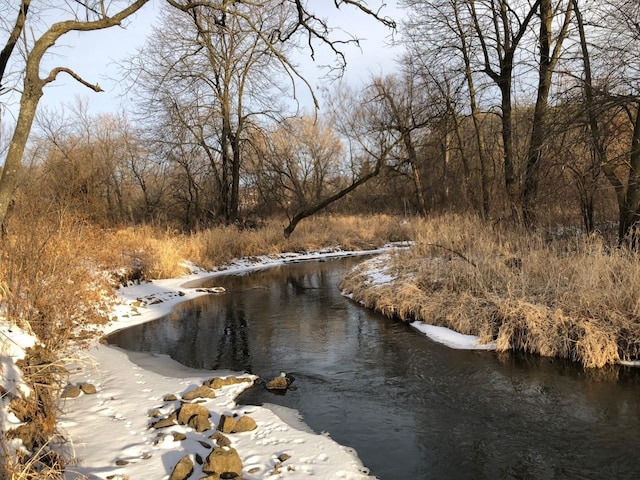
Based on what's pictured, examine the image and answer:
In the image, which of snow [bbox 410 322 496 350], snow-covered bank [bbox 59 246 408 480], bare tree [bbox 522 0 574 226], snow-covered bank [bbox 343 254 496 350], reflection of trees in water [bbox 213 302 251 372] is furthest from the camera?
bare tree [bbox 522 0 574 226]

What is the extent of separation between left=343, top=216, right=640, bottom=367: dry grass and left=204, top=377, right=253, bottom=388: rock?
406 centimetres

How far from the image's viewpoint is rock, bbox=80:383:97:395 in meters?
5.78

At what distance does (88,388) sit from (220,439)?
2.46 meters

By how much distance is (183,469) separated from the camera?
3.81 meters

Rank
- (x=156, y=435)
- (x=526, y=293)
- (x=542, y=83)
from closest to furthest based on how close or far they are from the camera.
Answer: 1. (x=156, y=435)
2. (x=526, y=293)
3. (x=542, y=83)

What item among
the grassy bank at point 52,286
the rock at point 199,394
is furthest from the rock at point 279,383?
the grassy bank at point 52,286

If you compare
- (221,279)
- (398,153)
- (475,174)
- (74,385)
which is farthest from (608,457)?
(398,153)

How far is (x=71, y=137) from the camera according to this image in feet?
81.8

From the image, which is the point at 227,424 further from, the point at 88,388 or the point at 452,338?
the point at 452,338

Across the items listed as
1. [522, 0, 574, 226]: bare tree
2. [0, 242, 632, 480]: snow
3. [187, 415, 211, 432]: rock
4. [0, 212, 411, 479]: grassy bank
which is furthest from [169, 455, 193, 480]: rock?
[522, 0, 574, 226]: bare tree

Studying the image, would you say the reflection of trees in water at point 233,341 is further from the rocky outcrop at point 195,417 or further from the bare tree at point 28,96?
the bare tree at point 28,96

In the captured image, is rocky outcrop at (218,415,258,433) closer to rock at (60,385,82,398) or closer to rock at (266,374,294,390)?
rock at (266,374,294,390)

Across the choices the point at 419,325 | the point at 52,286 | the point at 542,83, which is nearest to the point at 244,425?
the point at 52,286

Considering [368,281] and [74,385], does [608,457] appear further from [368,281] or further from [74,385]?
[368,281]
